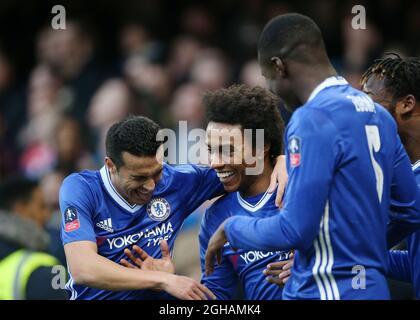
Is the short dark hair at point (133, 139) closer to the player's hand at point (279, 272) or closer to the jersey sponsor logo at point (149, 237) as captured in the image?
the jersey sponsor logo at point (149, 237)

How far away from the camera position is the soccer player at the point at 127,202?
13.0ft

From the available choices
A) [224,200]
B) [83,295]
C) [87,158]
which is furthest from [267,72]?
[87,158]

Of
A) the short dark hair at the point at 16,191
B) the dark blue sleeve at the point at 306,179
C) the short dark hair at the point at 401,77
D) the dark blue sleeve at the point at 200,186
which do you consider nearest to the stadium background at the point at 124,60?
the short dark hair at the point at 16,191

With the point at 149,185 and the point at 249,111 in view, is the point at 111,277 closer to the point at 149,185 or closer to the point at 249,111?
the point at 149,185

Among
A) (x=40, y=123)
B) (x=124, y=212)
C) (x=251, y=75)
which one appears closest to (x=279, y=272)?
(x=124, y=212)

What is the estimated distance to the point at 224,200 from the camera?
4199mm

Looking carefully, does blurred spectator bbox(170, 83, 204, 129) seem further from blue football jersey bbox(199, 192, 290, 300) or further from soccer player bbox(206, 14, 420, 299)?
soccer player bbox(206, 14, 420, 299)

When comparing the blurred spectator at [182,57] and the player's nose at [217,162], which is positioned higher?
the blurred spectator at [182,57]

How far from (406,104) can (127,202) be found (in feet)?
4.74

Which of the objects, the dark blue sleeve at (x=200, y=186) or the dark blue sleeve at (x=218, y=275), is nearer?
the dark blue sleeve at (x=218, y=275)

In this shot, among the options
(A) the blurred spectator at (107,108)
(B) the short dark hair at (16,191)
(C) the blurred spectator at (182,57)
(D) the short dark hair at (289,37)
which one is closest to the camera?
(D) the short dark hair at (289,37)

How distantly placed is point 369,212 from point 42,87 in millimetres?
6934

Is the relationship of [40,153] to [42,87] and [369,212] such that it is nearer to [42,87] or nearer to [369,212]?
[42,87]

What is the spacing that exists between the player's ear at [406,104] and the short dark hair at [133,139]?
1.17m
